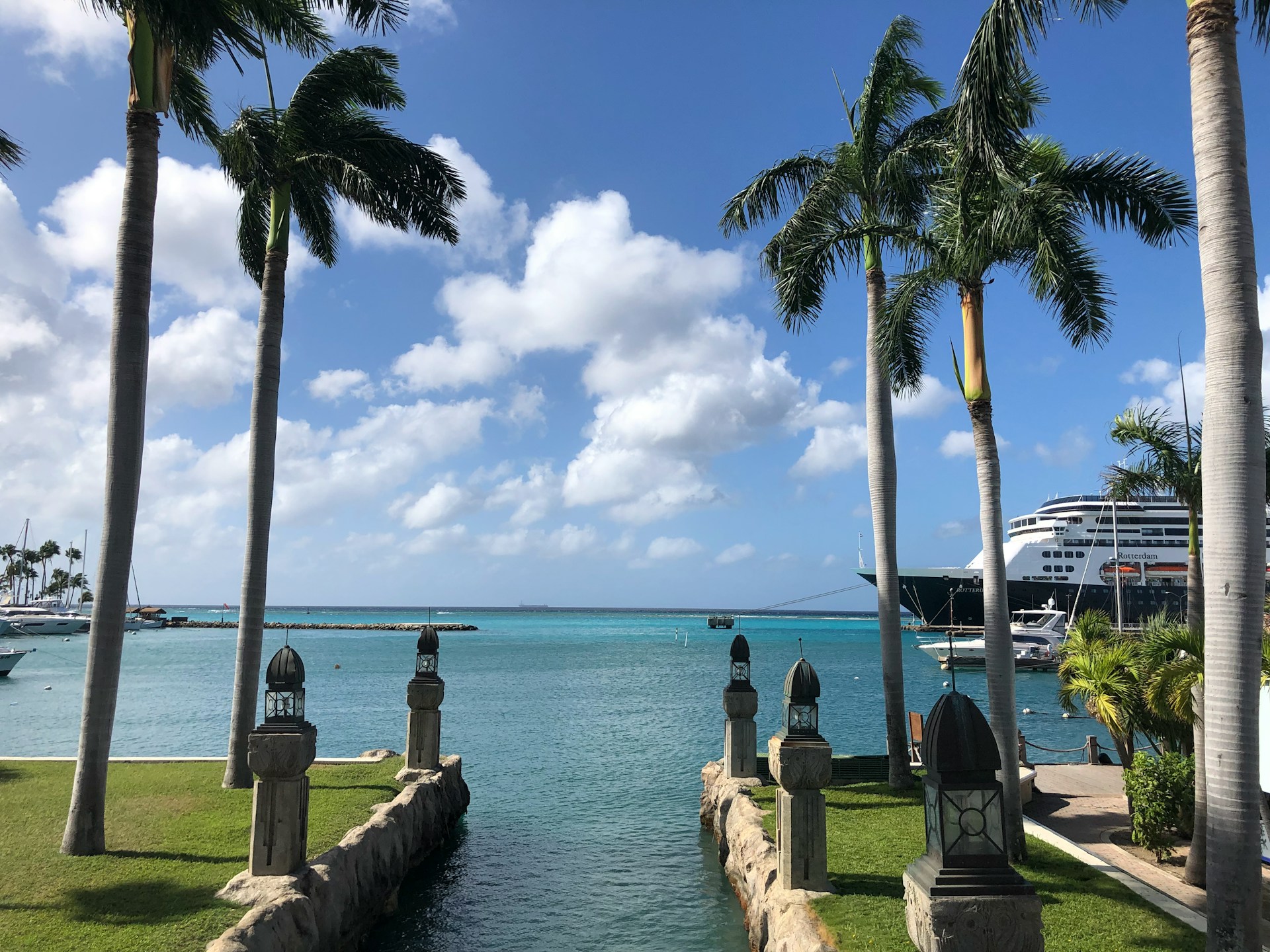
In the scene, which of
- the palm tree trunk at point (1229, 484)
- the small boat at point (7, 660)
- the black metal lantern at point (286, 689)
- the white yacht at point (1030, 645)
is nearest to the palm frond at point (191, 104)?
the black metal lantern at point (286, 689)

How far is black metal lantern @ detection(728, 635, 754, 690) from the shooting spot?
14.7 m

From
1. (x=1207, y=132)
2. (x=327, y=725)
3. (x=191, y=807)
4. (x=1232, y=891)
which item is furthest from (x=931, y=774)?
(x=327, y=725)

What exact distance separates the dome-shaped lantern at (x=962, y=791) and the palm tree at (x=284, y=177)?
1093 cm

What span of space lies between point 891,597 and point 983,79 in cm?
860

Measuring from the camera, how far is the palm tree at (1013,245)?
1002 cm

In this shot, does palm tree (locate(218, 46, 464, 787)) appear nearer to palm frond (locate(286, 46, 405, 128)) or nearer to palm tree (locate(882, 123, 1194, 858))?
palm frond (locate(286, 46, 405, 128))

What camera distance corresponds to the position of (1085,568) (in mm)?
74312

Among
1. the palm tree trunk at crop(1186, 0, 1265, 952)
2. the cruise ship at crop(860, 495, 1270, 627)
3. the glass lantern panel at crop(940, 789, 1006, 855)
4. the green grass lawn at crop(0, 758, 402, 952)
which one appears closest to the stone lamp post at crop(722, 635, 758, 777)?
the green grass lawn at crop(0, 758, 402, 952)

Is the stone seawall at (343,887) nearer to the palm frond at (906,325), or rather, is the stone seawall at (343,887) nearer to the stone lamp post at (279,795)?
the stone lamp post at (279,795)

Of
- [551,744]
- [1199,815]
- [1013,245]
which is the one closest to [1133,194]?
[1013,245]

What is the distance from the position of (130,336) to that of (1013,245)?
11.0 metres

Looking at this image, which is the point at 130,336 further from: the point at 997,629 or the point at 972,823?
the point at 997,629

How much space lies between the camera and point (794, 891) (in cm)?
877

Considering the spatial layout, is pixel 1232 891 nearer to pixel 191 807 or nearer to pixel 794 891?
pixel 794 891
